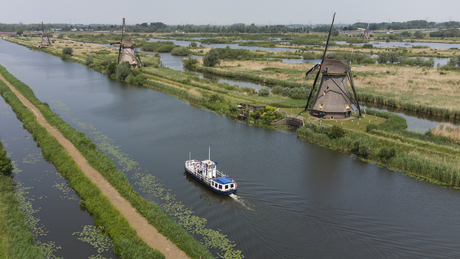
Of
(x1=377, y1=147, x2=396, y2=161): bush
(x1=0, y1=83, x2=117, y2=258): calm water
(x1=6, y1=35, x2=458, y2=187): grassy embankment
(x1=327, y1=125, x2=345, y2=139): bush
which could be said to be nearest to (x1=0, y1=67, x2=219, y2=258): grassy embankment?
(x1=0, y1=83, x2=117, y2=258): calm water

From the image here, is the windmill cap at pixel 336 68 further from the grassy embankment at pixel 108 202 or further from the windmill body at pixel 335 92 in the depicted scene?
the grassy embankment at pixel 108 202

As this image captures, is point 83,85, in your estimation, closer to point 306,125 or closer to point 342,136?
point 306,125

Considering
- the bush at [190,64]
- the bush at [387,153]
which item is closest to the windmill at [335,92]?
the bush at [387,153]

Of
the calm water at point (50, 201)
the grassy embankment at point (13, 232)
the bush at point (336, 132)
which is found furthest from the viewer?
the bush at point (336, 132)

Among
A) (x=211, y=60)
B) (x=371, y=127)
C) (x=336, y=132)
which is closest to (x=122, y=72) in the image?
(x=211, y=60)

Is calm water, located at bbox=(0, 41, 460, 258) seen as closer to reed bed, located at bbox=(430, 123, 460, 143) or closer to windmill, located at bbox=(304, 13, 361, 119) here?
windmill, located at bbox=(304, 13, 361, 119)

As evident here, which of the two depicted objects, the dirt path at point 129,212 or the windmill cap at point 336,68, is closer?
the dirt path at point 129,212
